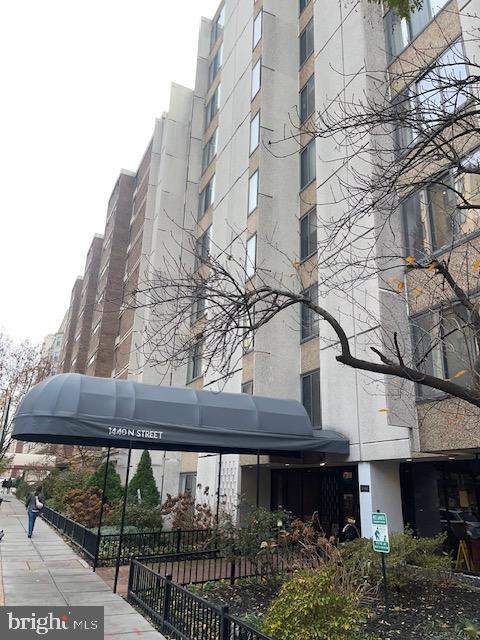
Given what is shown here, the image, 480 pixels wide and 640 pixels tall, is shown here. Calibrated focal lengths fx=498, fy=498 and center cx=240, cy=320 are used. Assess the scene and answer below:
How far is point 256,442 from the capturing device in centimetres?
1255

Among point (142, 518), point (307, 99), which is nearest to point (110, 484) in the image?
point (142, 518)

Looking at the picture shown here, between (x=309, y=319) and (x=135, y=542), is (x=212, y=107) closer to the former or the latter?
(x=309, y=319)

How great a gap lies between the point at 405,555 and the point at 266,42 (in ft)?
69.5

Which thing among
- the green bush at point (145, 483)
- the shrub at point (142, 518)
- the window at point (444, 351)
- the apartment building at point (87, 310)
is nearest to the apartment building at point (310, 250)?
the window at point (444, 351)

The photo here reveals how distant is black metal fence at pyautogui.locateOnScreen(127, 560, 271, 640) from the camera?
574 centimetres

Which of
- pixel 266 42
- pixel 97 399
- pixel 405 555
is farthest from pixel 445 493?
pixel 266 42

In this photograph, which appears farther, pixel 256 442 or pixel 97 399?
pixel 256 442

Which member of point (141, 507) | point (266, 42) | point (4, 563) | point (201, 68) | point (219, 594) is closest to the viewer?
point (219, 594)

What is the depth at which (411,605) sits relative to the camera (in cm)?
859

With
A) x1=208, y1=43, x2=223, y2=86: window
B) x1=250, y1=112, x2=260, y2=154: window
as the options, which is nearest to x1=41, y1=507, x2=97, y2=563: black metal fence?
x1=250, y1=112, x2=260, y2=154: window

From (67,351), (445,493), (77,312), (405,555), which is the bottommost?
(405,555)

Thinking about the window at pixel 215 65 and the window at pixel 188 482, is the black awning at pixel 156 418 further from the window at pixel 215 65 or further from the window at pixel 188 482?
the window at pixel 215 65

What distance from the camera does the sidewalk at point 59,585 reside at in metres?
7.54

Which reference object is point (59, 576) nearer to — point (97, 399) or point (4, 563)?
point (4, 563)
